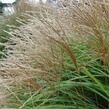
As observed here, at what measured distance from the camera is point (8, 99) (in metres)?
2.50

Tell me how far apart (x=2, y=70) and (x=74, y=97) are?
0.50 m

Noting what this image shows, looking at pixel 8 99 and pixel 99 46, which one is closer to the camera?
pixel 99 46

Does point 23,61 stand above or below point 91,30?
below

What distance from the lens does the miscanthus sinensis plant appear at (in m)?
2.19

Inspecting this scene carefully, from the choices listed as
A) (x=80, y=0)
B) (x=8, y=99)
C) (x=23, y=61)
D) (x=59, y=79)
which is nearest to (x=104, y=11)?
(x=80, y=0)

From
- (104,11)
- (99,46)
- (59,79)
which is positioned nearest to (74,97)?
(59,79)

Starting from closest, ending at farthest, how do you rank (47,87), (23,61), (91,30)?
Result: (91,30), (47,87), (23,61)

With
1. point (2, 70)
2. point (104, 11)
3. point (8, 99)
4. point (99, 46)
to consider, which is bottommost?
point (8, 99)

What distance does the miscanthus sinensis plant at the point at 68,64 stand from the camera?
2.19m

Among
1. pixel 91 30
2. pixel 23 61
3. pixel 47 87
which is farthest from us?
pixel 23 61

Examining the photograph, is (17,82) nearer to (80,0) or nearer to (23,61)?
(23,61)

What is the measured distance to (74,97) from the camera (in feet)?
7.47

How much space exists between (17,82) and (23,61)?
0.19m

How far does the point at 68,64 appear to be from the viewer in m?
2.36
